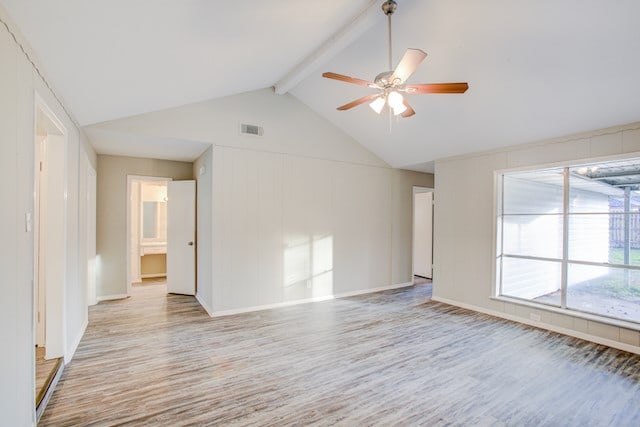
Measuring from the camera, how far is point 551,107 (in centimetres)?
350

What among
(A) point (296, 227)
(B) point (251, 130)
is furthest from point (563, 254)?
(B) point (251, 130)

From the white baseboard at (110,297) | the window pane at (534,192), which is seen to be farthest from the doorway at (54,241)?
the window pane at (534,192)

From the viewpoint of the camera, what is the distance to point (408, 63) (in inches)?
90.0

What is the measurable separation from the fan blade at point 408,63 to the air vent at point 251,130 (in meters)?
2.65

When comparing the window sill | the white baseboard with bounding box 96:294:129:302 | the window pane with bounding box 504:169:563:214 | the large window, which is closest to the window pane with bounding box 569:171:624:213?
the large window

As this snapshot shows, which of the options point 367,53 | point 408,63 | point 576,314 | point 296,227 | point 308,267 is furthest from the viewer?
point 308,267

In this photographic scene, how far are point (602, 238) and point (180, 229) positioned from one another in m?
6.33

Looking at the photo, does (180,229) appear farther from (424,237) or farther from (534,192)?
(534,192)

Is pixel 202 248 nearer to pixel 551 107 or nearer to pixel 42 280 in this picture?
pixel 42 280

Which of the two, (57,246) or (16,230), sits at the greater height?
(16,230)

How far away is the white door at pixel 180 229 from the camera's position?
5.60 meters

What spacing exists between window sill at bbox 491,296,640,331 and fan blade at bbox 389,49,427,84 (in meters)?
3.69

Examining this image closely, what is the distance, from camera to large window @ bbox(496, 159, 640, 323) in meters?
3.56

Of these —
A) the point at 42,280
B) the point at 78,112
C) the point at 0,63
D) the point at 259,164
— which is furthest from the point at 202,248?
the point at 0,63
